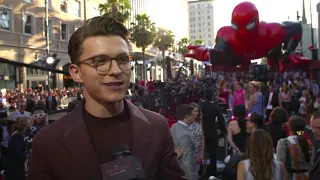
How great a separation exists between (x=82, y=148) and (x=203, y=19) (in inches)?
6137

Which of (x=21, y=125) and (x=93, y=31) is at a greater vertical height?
(x=93, y=31)

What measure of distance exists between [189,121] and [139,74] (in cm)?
4929

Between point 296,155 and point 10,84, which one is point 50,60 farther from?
point 10,84

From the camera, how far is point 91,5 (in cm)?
3684

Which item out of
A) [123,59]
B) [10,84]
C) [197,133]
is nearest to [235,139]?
[197,133]

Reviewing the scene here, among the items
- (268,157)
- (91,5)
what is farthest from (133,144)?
(91,5)

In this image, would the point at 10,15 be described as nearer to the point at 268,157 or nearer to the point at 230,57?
the point at 230,57

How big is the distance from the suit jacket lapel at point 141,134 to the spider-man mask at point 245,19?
2193cm

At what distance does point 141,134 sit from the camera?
1729 millimetres

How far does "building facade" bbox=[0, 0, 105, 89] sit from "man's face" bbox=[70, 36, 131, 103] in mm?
20684

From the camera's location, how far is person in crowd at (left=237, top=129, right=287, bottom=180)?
3188 millimetres

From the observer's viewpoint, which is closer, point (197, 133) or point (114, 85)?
point (114, 85)

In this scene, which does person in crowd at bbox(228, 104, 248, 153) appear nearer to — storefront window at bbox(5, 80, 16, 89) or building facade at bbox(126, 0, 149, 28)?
storefront window at bbox(5, 80, 16, 89)

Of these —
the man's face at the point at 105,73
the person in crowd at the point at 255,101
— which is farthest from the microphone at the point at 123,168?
the person in crowd at the point at 255,101
